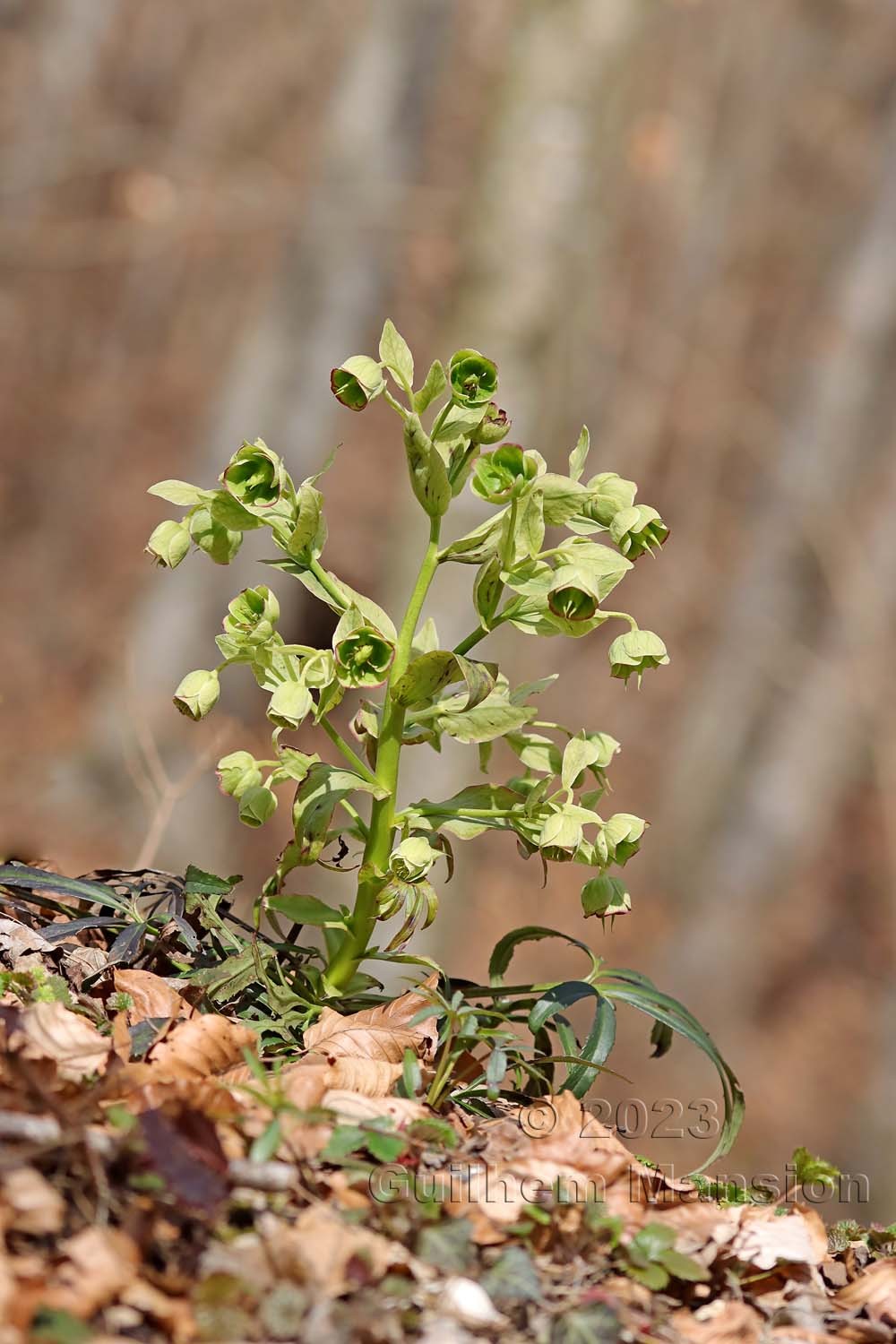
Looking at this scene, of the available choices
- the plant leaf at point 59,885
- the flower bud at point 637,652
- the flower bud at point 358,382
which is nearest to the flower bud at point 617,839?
the flower bud at point 637,652

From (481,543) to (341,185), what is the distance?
452 centimetres

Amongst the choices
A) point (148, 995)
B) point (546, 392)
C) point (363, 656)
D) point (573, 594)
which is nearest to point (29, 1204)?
point (148, 995)

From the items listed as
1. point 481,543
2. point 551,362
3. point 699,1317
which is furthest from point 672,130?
point 699,1317

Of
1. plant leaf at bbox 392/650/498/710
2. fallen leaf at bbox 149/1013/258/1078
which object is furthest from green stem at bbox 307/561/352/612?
fallen leaf at bbox 149/1013/258/1078

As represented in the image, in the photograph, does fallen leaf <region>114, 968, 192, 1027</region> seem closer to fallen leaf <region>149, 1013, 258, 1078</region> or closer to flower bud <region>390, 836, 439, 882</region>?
fallen leaf <region>149, 1013, 258, 1078</region>

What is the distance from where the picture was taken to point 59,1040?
1.26 meters

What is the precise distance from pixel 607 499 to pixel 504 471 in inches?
4.4

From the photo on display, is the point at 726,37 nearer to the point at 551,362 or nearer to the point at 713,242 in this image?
the point at 713,242

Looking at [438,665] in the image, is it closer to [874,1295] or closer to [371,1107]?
[371,1107]

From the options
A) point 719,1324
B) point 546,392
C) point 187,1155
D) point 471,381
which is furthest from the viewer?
point 546,392

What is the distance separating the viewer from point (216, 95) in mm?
10852

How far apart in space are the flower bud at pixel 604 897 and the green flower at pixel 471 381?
52 centimetres

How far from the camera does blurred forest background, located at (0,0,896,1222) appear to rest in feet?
13.6

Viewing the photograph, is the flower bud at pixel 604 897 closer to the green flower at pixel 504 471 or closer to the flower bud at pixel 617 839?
the flower bud at pixel 617 839
